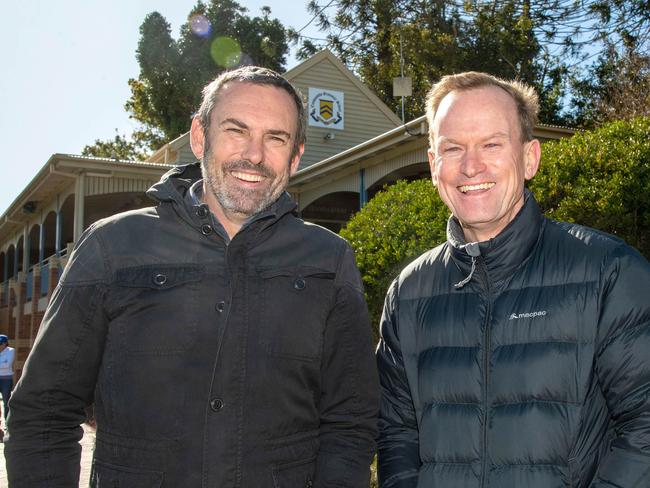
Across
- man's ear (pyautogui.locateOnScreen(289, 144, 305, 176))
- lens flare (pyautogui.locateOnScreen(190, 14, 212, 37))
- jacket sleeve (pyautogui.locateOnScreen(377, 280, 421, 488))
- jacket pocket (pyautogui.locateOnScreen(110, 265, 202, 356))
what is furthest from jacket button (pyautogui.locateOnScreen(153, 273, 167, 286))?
lens flare (pyautogui.locateOnScreen(190, 14, 212, 37))

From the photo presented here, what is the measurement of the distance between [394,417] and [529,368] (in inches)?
24.0

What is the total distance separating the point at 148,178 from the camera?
16.7 m

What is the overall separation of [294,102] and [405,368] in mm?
1121

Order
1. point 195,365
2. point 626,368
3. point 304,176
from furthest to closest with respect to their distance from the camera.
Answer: point 304,176 → point 195,365 → point 626,368

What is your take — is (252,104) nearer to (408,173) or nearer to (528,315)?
(528,315)

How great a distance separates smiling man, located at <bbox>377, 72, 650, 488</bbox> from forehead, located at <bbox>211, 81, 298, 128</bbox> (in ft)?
1.94

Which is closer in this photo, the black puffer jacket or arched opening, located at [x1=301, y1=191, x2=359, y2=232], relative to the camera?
the black puffer jacket

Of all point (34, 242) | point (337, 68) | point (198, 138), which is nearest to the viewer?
point (198, 138)

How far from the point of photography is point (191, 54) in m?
37.2

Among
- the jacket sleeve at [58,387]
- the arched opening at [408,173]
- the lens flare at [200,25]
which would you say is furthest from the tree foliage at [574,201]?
the lens flare at [200,25]

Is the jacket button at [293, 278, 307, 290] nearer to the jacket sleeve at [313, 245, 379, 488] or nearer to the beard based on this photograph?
the jacket sleeve at [313, 245, 379, 488]

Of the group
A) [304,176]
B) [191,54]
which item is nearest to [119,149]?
[191,54]

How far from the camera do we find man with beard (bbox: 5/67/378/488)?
227cm

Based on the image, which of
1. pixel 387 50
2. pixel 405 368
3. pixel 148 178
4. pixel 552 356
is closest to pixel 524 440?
pixel 552 356
